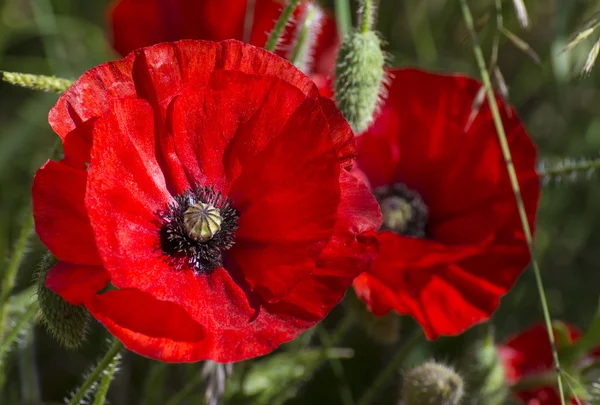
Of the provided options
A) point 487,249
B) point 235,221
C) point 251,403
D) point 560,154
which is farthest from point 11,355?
point 560,154

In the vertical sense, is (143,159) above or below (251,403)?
above

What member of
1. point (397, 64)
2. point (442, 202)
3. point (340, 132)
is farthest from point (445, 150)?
point (397, 64)

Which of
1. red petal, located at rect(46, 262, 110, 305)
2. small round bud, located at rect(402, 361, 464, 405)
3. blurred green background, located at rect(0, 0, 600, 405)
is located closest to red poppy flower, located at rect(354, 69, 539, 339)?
small round bud, located at rect(402, 361, 464, 405)

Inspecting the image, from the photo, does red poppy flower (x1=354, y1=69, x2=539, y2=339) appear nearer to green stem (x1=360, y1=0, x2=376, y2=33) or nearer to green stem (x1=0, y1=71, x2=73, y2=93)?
green stem (x1=360, y1=0, x2=376, y2=33)

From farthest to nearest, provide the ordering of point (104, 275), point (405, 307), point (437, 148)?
point (437, 148)
point (405, 307)
point (104, 275)

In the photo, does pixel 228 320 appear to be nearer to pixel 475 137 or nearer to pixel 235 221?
pixel 235 221

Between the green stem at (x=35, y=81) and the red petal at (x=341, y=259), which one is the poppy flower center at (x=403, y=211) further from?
the green stem at (x=35, y=81)

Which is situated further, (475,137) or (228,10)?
(228,10)

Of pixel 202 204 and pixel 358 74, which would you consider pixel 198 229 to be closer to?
pixel 202 204
